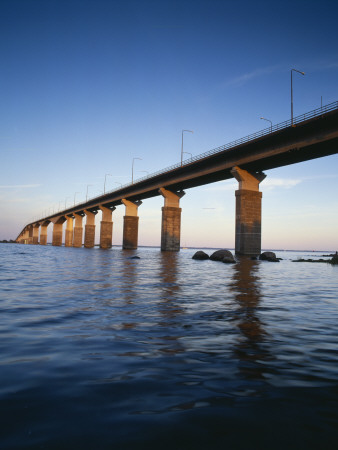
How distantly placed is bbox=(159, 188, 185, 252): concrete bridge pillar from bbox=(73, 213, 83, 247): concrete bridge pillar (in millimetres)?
52720

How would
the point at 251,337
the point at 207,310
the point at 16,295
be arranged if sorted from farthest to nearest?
1. the point at 16,295
2. the point at 207,310
3. the point at 251,337

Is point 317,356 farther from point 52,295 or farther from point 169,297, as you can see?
point 52,295

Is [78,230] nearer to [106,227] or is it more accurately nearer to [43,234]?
[106,227]

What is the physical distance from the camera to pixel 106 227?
255 ft

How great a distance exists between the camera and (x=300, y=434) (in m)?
1.87

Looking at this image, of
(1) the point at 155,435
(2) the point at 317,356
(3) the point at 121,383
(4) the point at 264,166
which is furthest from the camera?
(4) the point at 264,166

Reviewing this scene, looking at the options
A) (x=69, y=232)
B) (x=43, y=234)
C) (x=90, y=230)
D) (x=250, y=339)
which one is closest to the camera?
(x=250, y=339)

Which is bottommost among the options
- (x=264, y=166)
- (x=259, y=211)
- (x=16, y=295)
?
(x=16, y=295)

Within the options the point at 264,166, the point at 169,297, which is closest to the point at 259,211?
the point at 264,166

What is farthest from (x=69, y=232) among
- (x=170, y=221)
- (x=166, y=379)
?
(x=166, y=379)

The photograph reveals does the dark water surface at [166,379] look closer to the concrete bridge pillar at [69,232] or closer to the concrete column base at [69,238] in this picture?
the concrete column base at [69,238]

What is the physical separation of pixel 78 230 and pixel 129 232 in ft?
132

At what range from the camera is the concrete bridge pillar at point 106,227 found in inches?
3017

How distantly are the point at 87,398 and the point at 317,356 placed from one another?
8.84 feet
